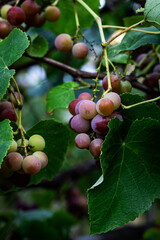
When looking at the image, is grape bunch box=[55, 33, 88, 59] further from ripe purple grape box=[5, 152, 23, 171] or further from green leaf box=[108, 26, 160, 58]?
ripe purple grape box=[5, 152, 23, 171]

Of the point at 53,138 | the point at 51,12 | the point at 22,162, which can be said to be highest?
the point at 51,12

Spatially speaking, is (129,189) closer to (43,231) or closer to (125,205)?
(125,205)

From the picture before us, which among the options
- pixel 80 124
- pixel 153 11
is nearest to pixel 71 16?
pixel 153 11

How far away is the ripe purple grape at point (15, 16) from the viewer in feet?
3.14

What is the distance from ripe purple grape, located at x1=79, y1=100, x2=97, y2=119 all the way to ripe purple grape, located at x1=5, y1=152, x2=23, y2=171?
179 millimetres

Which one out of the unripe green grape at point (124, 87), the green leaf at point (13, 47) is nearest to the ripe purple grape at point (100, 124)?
the unripe green grape at point (124, 87)

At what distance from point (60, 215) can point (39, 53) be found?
1115 mm

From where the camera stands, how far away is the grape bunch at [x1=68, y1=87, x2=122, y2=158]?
0.71 m

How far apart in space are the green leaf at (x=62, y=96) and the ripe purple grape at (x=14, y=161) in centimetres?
34

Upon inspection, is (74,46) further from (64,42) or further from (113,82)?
(113,82)

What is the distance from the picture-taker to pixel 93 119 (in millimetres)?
736

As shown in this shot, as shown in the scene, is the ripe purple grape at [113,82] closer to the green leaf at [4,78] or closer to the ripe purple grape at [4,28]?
the green leaf at [4,78]

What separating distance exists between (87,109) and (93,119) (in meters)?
0.03

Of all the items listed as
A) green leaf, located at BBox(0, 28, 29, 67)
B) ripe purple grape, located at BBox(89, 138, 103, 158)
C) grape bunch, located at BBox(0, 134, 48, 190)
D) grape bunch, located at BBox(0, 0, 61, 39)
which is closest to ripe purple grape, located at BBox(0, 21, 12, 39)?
grape bunch, located at BBox(0, 0, 61, 39)
